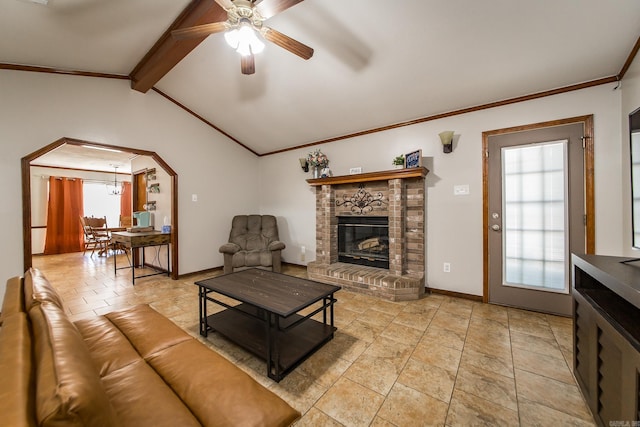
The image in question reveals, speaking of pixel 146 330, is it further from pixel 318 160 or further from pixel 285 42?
pixel 318 160

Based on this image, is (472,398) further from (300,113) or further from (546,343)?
(300,113)

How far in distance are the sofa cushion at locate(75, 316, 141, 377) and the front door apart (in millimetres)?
3351

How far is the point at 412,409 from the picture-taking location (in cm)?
144

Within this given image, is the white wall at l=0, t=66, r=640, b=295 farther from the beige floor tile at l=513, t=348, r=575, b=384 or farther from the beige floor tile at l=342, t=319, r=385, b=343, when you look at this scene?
the beige floor tile at l=342, t=319, r=385, b=343

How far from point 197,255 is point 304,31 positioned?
3638mm

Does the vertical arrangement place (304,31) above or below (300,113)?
above

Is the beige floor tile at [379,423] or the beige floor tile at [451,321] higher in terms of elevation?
the beige floor tile at [451,321]

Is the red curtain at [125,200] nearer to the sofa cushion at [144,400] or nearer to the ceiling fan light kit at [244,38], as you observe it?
the ceiling fan light kit at [244,38]

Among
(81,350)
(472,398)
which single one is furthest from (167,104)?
(472,398)

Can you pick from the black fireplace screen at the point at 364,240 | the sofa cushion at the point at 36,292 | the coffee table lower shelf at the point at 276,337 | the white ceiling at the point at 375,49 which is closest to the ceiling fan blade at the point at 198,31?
the white ceiling at the point at 375,49

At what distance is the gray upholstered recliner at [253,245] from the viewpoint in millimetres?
3941

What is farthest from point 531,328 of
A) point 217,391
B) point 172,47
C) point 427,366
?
point 172,47

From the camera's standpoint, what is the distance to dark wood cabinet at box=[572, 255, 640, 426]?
99 centimetres

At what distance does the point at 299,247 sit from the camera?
4715mm
